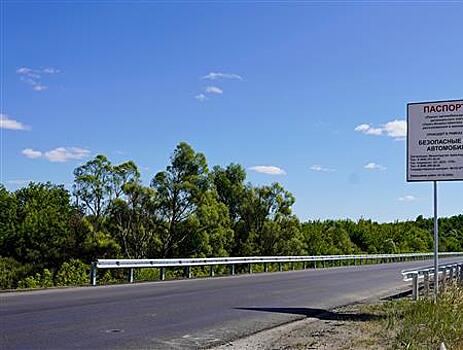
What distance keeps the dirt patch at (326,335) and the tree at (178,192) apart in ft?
101

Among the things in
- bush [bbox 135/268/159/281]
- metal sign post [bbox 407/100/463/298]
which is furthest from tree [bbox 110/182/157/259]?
metal sign post [bbox 407/100/463/298]

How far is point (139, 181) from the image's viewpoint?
148 feet

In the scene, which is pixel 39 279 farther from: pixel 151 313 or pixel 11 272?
pixel 151 313

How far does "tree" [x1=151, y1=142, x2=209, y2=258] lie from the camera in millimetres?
45344

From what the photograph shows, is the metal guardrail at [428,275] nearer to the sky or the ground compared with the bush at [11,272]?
nearer to the sky

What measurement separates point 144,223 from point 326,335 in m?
34.2

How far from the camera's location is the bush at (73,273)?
41284 mm

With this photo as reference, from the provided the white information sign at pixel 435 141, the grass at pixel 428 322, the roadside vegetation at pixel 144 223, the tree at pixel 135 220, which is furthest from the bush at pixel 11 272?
the white information sign at pixel 435 141

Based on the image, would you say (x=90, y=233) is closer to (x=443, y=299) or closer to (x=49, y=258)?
(x=49, y=258)

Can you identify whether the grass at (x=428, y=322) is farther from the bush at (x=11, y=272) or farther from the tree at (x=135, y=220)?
the bush at (x=11, y=272)

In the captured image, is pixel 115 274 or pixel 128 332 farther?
pixel 115 274

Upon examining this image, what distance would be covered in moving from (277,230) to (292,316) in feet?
138

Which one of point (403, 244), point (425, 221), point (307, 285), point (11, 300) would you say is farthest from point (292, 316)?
point (425, 221)

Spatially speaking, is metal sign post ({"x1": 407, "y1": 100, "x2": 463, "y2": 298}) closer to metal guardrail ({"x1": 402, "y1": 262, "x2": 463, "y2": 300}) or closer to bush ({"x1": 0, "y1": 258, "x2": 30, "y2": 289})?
metal guardrail ({"x1": 402, "y1": 262, "x2": 463, "y2": 300})
